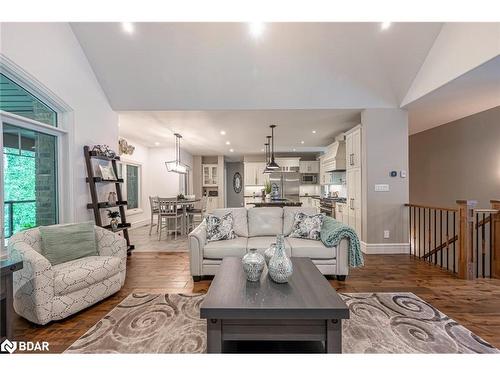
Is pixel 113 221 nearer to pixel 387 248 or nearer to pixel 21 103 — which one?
pixel 21 103

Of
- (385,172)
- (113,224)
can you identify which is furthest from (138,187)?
(385,172)

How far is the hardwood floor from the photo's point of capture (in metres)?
2.06

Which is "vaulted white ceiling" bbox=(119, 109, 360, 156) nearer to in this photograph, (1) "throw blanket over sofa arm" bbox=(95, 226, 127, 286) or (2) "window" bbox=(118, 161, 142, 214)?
(2) "window" bbox=(118, 161, 142, 214)

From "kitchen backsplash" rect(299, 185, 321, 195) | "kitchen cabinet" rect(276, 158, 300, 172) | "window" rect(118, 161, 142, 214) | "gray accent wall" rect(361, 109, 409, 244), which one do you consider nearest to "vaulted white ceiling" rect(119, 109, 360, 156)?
"gray accent wall" rect(361, 109, 409, 244)

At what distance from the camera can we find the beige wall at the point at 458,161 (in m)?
4.48

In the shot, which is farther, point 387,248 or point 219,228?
point 387,248

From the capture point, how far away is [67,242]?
8.70ft

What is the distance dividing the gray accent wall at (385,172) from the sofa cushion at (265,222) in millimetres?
1780

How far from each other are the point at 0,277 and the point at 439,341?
11.1 feet

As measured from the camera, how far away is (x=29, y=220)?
293 cm

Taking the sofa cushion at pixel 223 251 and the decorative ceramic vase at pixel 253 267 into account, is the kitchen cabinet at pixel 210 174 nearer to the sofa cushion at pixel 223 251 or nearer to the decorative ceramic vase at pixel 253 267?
the sofa cushion at pixel 223 251

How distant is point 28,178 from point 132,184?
14.9 ft

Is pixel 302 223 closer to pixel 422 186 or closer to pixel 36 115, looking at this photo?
pixel 36 115

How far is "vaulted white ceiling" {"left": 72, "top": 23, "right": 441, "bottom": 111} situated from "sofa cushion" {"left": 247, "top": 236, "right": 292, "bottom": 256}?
226cm
